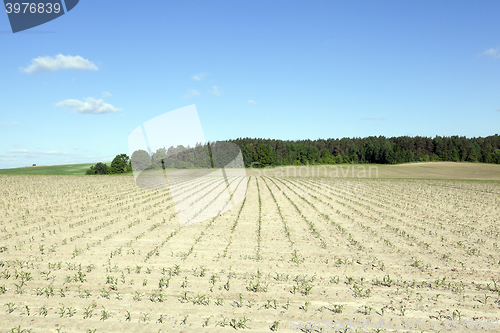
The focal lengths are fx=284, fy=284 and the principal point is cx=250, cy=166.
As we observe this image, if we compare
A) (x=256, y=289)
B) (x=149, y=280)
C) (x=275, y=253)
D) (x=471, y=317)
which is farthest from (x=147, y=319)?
(x=471, y=317)

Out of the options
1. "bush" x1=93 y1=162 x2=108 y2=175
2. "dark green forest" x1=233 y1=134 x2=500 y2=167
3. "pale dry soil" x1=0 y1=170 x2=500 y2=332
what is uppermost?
"dark green forest" x1=233 y1=134 x2=500 y2=167

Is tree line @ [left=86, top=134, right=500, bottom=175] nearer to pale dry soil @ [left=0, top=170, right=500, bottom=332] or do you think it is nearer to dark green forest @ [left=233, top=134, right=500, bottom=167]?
dark green forest @ [left=233, top=134, right=500, bottom=167]

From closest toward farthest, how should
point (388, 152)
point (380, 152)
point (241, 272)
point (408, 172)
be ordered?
point (241, 272), point (408, 172), point (388, 152), point (380, 152)

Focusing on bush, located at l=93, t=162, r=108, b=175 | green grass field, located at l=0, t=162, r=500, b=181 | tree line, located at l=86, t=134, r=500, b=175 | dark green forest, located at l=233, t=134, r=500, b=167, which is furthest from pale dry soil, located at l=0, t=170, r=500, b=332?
dark green forest, located at l=233, t=134, r=500, b=167

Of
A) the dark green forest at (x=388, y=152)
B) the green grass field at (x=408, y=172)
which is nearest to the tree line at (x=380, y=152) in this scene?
the dark green forest at (x=388, y=152)

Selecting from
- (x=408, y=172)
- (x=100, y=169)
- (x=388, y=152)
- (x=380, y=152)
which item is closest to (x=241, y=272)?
(x=408, y=172)

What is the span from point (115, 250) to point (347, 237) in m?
7.78

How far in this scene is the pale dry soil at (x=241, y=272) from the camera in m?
5.12

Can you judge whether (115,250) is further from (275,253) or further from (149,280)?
(275,253)

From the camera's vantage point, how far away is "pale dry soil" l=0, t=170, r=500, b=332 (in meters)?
5.12

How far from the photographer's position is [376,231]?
36.6 ft

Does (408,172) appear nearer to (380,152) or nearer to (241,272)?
(380,152)

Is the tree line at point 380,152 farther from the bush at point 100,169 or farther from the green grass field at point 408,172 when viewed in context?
the green grass field at point 408,172

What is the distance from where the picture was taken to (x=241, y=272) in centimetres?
698
